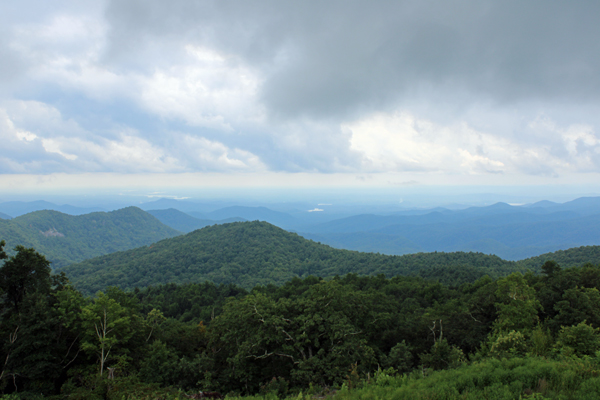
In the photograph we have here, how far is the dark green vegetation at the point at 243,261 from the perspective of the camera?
3743 inches

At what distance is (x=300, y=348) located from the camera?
1560cm

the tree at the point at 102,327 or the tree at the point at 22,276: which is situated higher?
the tree at the point at 22,276

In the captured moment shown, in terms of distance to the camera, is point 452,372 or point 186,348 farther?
point 186,348

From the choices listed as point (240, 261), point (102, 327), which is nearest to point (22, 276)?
point (102, 327)

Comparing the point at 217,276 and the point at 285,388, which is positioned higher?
the point at 285,388

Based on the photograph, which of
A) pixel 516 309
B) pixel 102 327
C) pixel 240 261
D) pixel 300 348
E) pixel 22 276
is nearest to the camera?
pixel 300 348

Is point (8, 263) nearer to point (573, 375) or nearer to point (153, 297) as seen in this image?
point (573, 375)

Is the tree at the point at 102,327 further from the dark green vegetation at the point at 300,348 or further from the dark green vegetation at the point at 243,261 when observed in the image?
the dark green vegetation at the point at 243,261

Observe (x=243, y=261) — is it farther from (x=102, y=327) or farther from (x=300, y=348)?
(x=300, y=348)

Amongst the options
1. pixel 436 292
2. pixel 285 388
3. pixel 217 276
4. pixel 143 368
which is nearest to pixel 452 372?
pixel 285 388

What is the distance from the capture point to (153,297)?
6425cm

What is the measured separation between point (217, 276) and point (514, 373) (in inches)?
4341

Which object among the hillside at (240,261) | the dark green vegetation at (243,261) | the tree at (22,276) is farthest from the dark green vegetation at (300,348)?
the hillside at (240,261)

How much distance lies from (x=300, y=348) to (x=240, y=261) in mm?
113999
